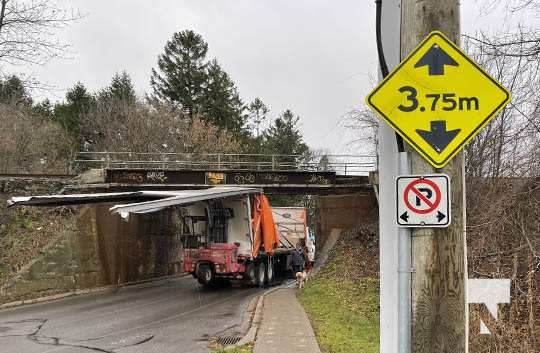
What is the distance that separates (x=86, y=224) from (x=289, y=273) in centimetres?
1062

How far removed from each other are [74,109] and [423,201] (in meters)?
53.7

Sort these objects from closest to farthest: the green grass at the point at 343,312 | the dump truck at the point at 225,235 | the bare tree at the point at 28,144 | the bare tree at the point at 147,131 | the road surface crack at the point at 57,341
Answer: the green grass at the point at 343,312 < the road surface crack at the point at 57,341 < the dump truck at the point at 225,235 < the bare tree at the point at 28,144 < the bare tree at the point at 147,131

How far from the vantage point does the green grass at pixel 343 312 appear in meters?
8.85

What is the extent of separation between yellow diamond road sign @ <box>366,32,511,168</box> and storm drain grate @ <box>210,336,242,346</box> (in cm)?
718

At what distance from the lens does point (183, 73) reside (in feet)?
177

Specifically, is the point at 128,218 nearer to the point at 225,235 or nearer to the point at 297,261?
the point at 225,235

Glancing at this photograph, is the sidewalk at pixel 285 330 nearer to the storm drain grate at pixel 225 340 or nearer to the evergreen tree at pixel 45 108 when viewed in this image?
the storm drain grate at pixel 225 340

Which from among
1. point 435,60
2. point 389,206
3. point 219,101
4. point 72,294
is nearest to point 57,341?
point 72,294

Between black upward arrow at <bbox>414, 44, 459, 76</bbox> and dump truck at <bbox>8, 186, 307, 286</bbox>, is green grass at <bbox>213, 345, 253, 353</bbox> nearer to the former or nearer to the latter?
black upward arrow at <bbox>414, 44, 459, 76</bbox>

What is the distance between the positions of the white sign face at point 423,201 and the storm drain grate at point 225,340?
6907mm

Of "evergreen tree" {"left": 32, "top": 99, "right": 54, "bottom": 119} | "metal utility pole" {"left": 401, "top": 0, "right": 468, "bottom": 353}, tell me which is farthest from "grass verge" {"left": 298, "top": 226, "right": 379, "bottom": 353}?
"evergreen tree" {"left": 32, "top": 99, "right": 54, "bottom": 119}

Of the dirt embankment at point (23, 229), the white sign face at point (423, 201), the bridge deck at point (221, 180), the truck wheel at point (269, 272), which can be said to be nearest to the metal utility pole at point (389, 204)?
the white sign face at point (423, 201)

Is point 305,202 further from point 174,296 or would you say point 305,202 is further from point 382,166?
point 382,166

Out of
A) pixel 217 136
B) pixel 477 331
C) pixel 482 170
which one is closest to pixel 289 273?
pixel 482 170
